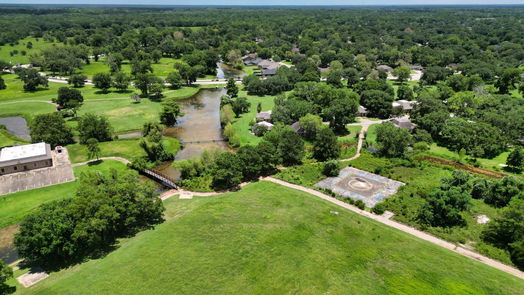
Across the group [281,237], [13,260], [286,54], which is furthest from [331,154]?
[286,54]

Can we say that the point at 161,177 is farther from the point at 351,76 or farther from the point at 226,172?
the point at 351,76

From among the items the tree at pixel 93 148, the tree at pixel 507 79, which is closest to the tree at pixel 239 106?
the tree at pixel 93 148

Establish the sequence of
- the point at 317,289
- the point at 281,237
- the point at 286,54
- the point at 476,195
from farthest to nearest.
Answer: the point at 286,54 → the point at 476,195 → the point at 281,237 → the point at 317,289

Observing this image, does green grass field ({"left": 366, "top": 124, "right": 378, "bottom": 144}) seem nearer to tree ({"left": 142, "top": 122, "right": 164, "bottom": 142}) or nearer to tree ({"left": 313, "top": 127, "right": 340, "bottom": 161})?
tree ({"left": 313, "top": 127, "right": 340, "bottom": 161})

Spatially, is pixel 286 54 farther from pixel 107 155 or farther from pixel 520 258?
pixel 520 258

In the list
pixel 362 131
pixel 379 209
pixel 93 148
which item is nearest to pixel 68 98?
pixel 93 148

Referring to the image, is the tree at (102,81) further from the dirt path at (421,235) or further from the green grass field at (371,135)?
the green grass field at (371,135)

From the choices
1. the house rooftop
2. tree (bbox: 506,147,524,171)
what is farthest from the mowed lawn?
the house rooftop
